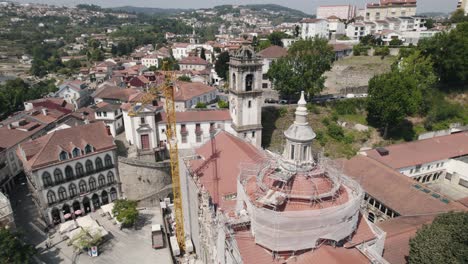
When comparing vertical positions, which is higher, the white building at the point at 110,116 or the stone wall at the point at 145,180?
the white building at the point at 110,116

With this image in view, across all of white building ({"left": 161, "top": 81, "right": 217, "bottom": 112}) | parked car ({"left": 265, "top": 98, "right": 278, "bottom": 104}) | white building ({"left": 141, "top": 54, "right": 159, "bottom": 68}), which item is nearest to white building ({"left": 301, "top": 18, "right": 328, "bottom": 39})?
parked car ({"left": 265, "top": 98, "right": 278, "bottom": 104})

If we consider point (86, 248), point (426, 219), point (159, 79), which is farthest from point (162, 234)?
point (159, 79)

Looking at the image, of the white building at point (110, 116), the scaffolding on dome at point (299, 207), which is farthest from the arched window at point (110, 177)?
the scaffolding on dome at point (299, 207)

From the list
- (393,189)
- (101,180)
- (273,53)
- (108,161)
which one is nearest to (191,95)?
(108,161)

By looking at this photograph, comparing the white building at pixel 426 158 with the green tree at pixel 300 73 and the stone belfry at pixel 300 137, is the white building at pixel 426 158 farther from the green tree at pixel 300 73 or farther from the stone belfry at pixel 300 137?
the stone belfry at pixel 300 137

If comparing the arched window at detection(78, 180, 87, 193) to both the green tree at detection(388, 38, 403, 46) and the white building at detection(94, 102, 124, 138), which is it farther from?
the green tree at detection(388, 38, 403, 46)

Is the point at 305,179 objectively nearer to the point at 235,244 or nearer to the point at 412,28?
the point at 235,244
